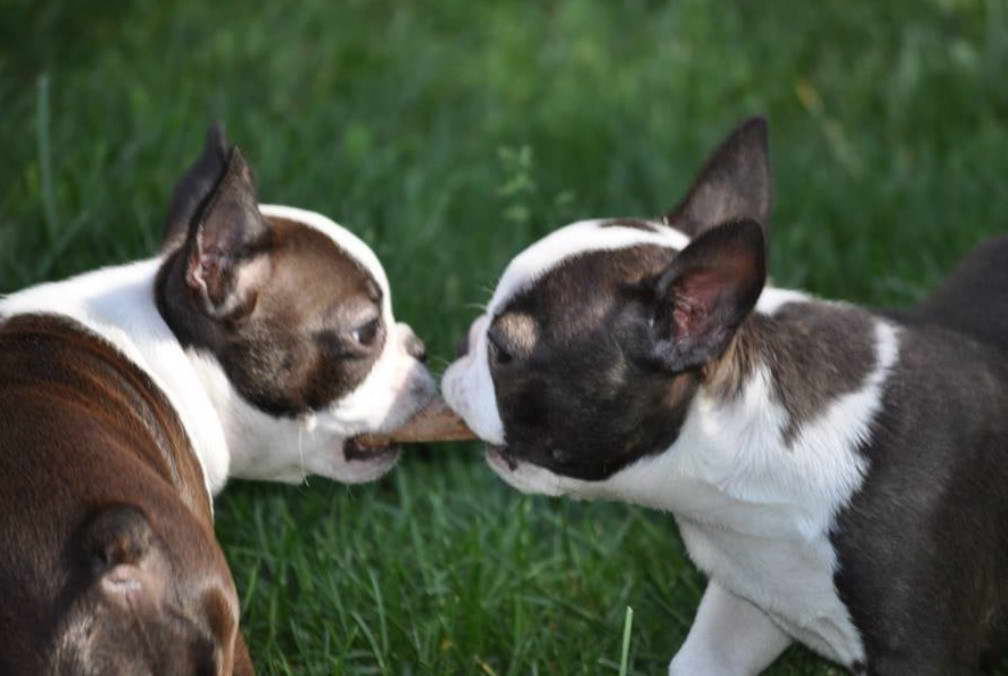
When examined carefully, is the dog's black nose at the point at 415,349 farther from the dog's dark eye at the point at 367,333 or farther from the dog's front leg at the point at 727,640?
the dog's front leg at the point at 727,640

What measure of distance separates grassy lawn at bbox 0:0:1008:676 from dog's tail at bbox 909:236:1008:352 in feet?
3.26

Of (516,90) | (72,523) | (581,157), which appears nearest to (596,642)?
(72,523)

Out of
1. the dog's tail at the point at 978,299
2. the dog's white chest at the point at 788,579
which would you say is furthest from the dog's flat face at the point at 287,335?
the dog's tail at the point at 978,299

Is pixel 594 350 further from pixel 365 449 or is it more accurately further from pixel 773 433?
pixel 365 449

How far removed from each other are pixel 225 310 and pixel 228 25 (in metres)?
3.82

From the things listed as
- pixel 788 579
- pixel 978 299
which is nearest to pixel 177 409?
pixel 788 579

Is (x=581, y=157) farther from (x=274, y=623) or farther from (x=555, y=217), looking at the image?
(x=274, y=623)

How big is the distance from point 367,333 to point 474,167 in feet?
8.44

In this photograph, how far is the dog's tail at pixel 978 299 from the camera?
463 centimetres

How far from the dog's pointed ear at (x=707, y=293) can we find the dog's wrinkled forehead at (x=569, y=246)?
0.75 ft

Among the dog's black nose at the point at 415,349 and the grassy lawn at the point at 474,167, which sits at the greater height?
the dog's black nose at the point at 415,349

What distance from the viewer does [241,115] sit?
6.92 metres

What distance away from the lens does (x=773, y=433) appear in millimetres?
4125

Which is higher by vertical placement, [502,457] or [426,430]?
[502,457]
